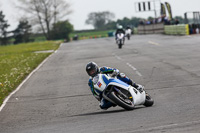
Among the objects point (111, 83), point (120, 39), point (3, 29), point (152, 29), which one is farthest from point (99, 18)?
point (111, 83)

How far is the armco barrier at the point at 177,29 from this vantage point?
156 ft

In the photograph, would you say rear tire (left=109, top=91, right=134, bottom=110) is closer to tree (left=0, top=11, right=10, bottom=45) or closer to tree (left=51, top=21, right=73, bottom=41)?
tree (left=51, top=21, right=73, bottom=41)

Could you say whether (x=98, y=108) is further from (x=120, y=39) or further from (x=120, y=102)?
(x=120, y=39)

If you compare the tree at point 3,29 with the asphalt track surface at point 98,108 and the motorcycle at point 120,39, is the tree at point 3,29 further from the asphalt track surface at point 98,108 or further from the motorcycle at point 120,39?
the asphalt track surface at point 98,108

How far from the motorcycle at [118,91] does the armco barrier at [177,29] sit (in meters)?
39.2

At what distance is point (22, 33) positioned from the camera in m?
118

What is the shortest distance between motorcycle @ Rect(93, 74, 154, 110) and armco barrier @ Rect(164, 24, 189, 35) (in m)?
39.2

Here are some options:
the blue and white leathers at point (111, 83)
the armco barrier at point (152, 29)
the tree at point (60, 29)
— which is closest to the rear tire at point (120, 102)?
the blue and white leathers at point (111, 83)

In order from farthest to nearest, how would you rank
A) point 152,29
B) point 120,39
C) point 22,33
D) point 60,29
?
point 22,33, point 60,29, point 152,29, point 120,39

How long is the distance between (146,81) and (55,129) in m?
7.16

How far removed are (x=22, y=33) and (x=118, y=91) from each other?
4375 inches

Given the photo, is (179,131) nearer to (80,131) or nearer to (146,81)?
(80,131)

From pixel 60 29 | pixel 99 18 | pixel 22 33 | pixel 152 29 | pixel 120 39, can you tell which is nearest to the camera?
pixel 120 39

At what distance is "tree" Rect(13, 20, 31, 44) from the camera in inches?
4604
